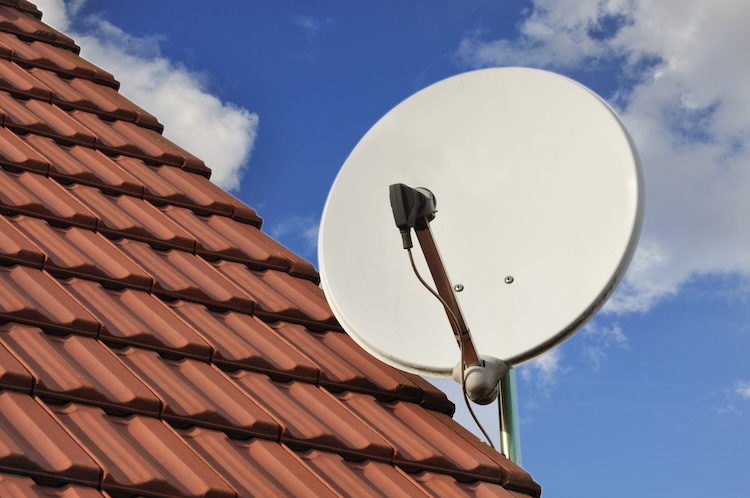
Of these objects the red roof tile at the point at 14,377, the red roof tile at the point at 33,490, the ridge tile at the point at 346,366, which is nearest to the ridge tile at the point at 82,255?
the ridge tile at the point at 346,366

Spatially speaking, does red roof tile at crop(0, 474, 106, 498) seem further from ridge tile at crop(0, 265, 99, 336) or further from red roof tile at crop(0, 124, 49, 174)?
red roof tile at crop(0, 124, 49, 174)

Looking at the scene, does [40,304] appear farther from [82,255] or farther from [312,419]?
[312,419]

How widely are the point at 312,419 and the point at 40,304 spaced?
0.78 m

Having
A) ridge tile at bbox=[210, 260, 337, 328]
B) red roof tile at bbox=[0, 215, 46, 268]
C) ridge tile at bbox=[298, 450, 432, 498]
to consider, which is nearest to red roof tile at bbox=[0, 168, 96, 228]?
red roof tile at bbox=[0, 215, 46, 268]

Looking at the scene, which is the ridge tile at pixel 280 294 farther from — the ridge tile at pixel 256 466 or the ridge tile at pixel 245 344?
the ridge tile at pixel 256 466

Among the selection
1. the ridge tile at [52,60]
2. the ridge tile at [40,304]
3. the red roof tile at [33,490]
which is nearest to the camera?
the red roof tile at [33,490]

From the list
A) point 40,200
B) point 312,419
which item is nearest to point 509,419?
point 312,419

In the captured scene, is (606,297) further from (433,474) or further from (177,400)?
(177,400)

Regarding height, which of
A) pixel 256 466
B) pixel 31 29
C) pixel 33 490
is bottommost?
pixel 33 490

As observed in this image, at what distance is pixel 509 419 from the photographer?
3145 millimetres

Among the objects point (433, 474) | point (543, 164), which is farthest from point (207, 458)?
point (543, 164)

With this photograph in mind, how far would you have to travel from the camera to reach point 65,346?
9.00 feet

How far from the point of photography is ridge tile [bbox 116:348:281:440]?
8.73 ft

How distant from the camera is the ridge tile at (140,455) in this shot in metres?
2.29
